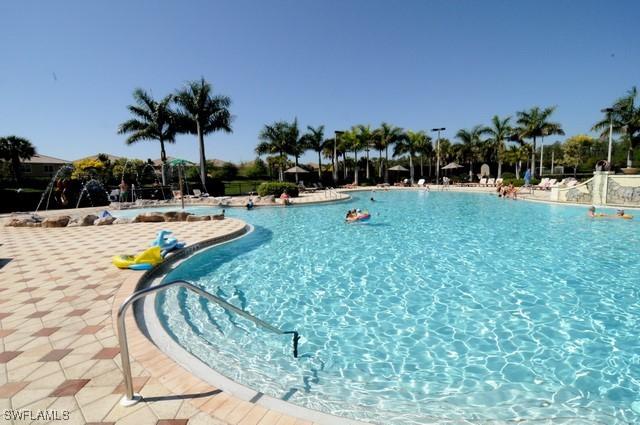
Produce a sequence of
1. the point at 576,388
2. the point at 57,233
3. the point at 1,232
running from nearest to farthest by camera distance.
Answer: the point at 576,388
the point at 57,233
the point at 1,232

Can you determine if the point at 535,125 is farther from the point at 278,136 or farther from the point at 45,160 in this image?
the point at 45,160

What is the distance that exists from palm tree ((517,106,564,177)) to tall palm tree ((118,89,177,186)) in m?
40.2

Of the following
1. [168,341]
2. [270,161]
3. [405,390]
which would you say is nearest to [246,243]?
[168,341]

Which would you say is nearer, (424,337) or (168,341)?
(168,341)

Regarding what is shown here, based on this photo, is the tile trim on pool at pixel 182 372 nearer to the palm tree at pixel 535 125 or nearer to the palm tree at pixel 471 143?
the palm tree at pixel 535 125

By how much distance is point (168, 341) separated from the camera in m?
4.08

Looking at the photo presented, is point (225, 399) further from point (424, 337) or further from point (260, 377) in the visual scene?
point (424, 337)

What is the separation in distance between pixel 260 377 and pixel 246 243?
7265 mm

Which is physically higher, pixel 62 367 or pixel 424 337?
pixel 62 367

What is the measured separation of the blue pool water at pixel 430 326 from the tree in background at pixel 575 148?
70.0 m

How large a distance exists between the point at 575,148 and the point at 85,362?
84668 mm

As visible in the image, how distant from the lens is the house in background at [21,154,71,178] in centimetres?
4388

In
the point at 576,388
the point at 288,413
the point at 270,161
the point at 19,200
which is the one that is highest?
the point at 270,161

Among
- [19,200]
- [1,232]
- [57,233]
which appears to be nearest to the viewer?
[57,233]
